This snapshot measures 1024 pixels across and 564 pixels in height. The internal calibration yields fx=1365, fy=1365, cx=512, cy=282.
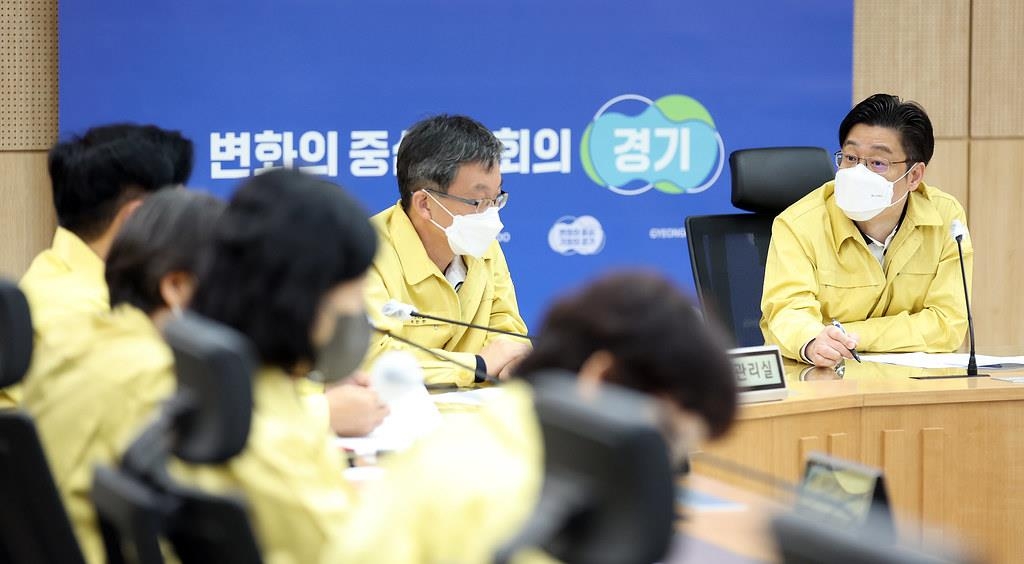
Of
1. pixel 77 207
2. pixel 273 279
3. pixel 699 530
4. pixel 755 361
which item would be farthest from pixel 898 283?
pixel 273 279

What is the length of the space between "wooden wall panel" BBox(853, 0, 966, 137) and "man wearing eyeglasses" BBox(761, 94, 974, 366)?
192 centimetres

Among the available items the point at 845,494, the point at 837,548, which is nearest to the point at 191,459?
the point at 837,548

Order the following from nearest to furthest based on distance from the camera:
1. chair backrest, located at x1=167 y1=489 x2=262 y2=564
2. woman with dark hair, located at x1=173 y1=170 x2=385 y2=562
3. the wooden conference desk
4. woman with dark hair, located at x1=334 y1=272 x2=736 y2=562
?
woman with dark hair, located at x1=334 y1=272 x2=736 y2=562 < chair backrest, located at x1=167 y1=489 x2=262 y2=564 < woman with dark hair, located at x1=173 y1=170 x2=385 y2=562 < the wooden conference desk

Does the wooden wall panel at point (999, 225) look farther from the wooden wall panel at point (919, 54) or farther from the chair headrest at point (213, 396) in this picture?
the chair headrest at point (213, 396)

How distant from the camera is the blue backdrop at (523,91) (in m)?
4.86

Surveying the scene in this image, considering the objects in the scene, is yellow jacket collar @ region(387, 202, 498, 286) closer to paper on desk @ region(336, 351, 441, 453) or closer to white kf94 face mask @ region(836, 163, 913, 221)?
paper on desk @ region(336, 351, 441, 453)

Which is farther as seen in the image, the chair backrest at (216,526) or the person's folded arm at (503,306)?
the person's folded arm at (503,306)

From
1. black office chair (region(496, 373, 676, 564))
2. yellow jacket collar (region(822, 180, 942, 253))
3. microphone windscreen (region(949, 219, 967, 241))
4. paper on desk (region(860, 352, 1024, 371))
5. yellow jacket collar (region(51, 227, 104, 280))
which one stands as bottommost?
paper on desk (region(860, 352, 1024, 371))

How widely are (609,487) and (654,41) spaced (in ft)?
15.2

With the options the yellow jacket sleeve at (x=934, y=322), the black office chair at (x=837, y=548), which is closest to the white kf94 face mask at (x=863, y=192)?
the yellow jacket sleeve at (x=934, y=322)

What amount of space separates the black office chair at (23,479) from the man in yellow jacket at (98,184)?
0.59 meters

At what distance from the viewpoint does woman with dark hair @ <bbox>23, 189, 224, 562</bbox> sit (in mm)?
1788

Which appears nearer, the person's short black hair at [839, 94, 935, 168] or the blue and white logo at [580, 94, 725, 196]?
the person's short black hair at [839, 94, 935, 168]

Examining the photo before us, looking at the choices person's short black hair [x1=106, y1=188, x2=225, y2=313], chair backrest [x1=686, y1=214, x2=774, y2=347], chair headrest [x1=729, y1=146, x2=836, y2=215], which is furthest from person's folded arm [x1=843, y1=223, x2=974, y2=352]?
person's short black hair [x1=106, y1=188, x2=225, y2=313]
